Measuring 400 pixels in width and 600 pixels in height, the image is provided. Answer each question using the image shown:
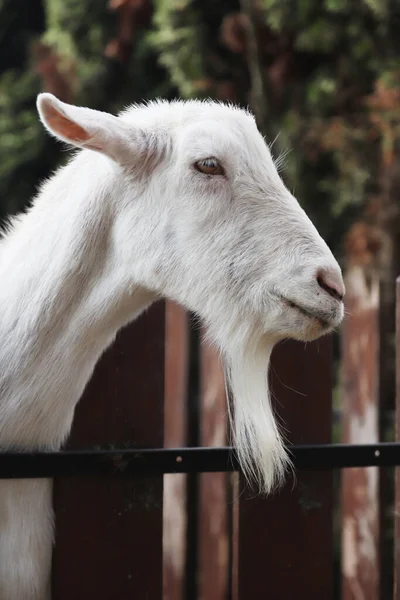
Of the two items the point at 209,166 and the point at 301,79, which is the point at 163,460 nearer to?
the point at 209,166

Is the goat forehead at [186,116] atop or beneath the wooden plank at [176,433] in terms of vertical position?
atop

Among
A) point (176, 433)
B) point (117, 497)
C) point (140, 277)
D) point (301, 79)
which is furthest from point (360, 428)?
point (301, 79)

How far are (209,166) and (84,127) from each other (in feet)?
1.27

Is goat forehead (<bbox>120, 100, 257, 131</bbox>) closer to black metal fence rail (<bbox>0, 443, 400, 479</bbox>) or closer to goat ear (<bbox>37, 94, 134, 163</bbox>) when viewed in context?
goat ear (<bbox>37, 94, 134, 163</bbox>)

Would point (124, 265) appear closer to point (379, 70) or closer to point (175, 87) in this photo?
point (379, 70)

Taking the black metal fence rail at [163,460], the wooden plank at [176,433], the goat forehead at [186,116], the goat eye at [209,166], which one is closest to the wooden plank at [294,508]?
the black metal fence rail at [163,460]

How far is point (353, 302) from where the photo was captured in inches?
142

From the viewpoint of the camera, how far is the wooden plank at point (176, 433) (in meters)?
4.34

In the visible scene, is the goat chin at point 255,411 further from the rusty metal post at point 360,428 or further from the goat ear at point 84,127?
the rusty metal post at point 360,428

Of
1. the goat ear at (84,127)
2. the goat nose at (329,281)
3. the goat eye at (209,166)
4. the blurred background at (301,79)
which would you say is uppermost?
the blurred background at (301,79)

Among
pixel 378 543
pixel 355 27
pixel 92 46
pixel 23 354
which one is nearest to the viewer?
pixel 23 354

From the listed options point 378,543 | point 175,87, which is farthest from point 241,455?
point 175,87

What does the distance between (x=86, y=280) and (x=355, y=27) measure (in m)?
3.14

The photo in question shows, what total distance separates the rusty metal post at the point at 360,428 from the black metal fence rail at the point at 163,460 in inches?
36.6
